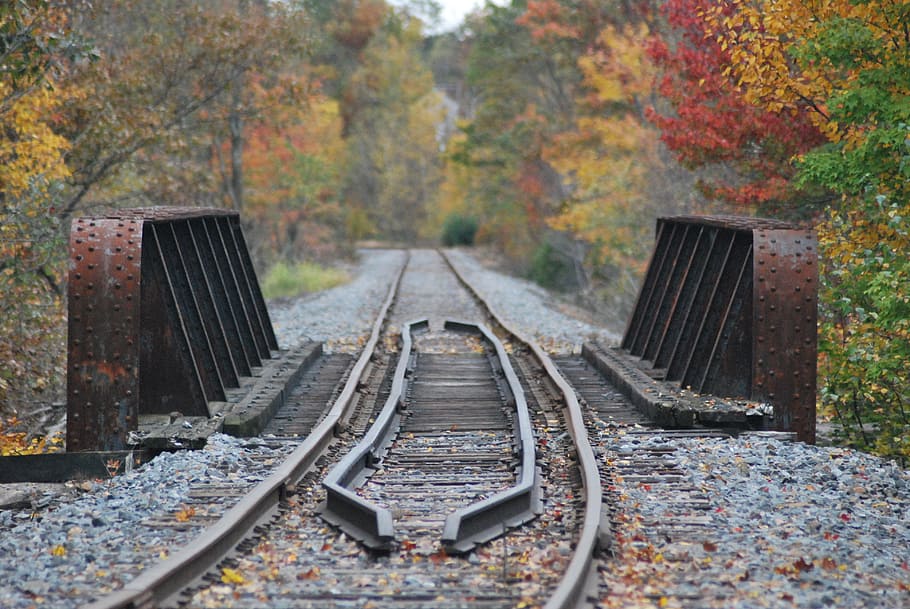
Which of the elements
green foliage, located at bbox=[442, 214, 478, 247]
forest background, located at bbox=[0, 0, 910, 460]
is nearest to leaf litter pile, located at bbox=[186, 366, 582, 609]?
forest background, located at bbox=[0, 0, 910, 460]

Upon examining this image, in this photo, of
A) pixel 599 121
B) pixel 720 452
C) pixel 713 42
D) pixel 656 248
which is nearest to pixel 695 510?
pixel 720 452

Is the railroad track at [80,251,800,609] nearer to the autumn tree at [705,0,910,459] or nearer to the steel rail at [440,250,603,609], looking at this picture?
the steel rail at [440,250,603,609]

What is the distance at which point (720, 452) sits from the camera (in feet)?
25.0

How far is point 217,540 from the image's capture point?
5066 millimetres

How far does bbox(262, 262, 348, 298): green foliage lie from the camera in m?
26.8

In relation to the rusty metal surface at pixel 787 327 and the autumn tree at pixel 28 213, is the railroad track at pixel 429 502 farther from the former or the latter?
the autumn tree at pixel 28 213

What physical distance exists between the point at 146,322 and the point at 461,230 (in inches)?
2170

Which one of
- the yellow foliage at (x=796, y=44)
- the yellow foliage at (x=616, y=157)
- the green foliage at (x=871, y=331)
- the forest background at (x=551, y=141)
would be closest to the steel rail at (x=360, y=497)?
the forest background at (x=551, y=141)

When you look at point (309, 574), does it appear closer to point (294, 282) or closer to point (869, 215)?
point (869, 215)

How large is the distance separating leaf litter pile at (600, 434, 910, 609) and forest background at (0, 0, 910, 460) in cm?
185

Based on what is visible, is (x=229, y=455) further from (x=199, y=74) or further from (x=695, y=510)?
(x=199, y=74)

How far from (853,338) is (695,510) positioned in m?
4.19

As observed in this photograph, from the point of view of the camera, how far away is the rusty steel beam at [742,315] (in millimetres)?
8359

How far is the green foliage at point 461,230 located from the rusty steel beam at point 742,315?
2015 inches
